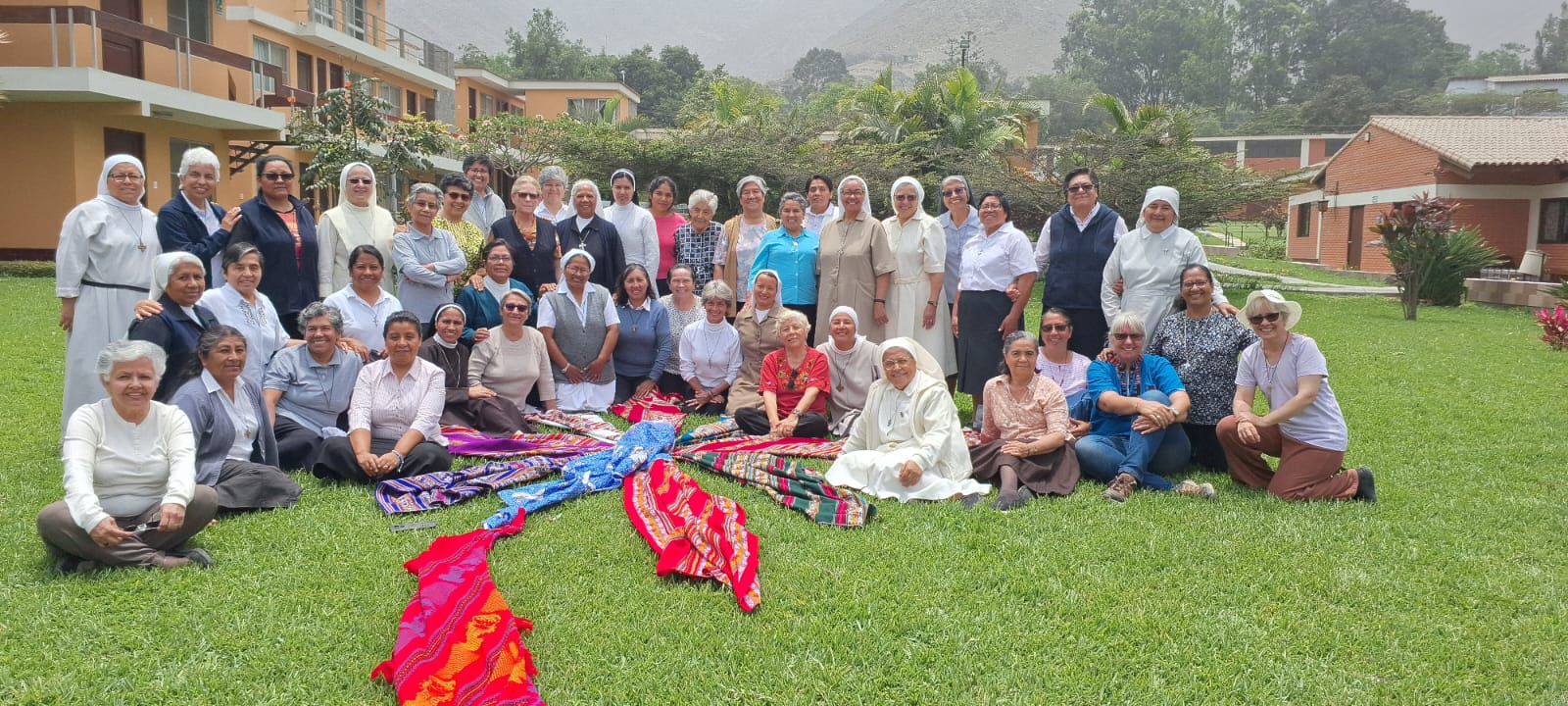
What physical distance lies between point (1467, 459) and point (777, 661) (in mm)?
5118

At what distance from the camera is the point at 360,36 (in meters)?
26.2

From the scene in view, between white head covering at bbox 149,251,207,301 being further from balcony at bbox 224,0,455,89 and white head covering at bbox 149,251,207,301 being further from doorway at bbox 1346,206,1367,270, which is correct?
doorway at bbox 1346,206,1367,270

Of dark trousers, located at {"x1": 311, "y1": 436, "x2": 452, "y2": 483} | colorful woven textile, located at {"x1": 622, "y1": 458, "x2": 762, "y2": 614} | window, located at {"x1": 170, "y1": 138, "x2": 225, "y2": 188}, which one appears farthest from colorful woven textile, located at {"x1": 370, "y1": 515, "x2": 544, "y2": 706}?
window, located at {"x1": 170, "y1": 138, "x2": 225, "y2": 188}

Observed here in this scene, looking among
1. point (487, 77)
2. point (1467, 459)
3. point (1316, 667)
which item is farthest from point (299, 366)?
point (487, 77)

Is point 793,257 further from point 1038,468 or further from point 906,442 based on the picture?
point 1038,468

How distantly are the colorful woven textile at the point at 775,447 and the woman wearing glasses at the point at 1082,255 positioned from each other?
5.70 ft

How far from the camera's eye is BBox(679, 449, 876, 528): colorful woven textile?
4.82 metres

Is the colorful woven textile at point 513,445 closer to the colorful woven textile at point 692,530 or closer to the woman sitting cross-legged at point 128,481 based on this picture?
the colorful woven textile at point 692,530

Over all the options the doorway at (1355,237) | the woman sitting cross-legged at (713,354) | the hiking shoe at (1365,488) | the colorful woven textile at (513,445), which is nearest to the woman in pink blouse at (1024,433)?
the hiking shoe at (1365,488)

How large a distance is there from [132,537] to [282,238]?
269 cm

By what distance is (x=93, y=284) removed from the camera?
550 centimetres

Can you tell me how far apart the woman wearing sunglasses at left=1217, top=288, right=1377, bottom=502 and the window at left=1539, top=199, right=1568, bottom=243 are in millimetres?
21549

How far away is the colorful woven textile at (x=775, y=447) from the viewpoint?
6055 mm

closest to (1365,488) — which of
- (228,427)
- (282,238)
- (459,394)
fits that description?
(459,394)
